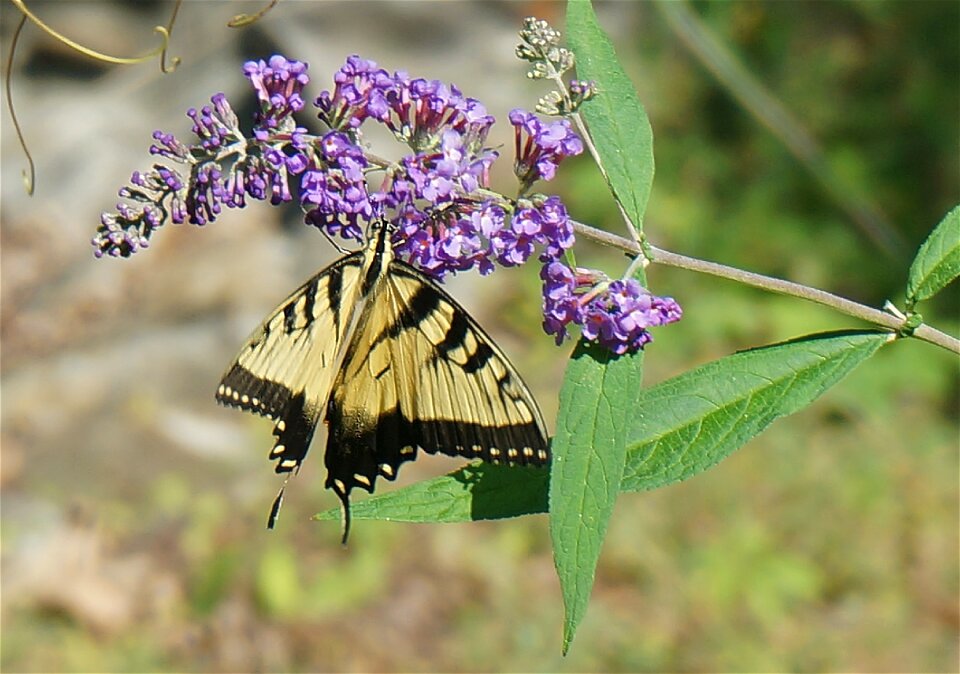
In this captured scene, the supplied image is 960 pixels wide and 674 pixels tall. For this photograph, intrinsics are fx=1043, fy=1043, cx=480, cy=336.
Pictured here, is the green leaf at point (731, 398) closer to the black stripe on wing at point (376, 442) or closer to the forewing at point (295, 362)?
the black stripe on wing at point (376, 442)

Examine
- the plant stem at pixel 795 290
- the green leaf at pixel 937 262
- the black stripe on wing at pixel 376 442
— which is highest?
the green leaf at pixel 937 262

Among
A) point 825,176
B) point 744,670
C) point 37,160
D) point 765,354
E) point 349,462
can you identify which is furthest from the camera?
point 37,160

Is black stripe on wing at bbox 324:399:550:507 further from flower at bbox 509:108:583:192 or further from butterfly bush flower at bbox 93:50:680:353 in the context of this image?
flower at bbox 509:108:583:192

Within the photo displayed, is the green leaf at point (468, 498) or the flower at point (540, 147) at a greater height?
the flower at point (540, 147)

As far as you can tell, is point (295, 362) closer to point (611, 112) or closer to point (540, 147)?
point (540, 147)

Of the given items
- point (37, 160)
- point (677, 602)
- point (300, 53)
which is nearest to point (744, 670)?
point (677, 602)

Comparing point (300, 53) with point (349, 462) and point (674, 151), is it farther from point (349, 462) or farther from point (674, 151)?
point (349, 462)

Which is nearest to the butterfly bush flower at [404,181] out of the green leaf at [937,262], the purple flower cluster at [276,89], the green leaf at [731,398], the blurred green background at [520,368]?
the purple flower cluster at [276,89]
